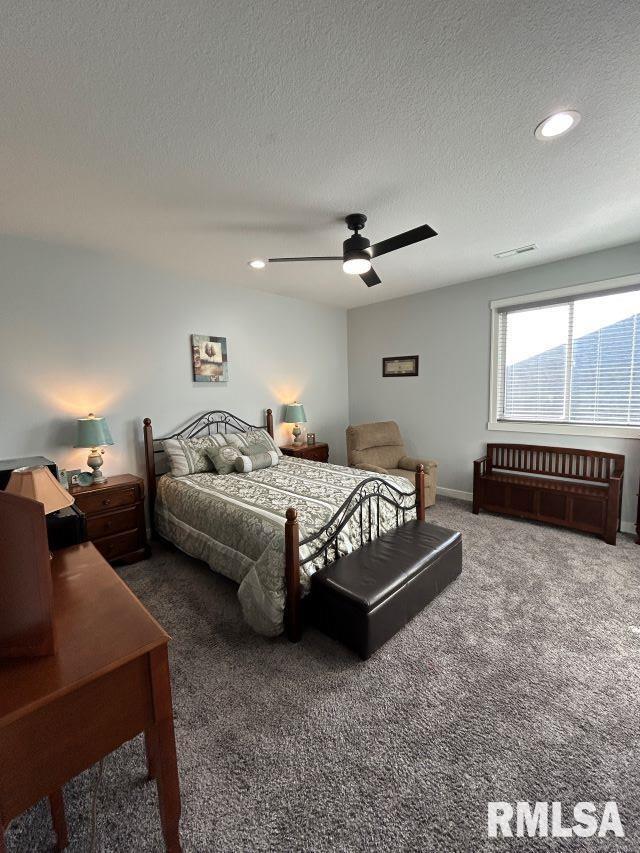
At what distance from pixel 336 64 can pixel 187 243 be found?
203 centimetres

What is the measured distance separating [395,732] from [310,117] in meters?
2.88

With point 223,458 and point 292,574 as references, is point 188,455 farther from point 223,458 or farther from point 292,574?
point 292,574

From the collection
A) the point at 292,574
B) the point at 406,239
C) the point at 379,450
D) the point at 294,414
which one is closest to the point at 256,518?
the point at 292,574

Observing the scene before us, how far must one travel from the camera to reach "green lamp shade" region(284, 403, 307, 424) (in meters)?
4.76

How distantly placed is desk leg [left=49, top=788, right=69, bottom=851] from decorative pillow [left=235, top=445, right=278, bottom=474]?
2.58 meters

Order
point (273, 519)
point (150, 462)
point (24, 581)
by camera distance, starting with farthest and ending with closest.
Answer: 1. point (150, 462)
2. point (273, 519)
3. point (24, 581)

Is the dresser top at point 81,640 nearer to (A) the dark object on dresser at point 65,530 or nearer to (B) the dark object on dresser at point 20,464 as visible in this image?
(A) the dark object on dresser at point 65,530

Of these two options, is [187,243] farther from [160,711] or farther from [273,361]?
[160,711]

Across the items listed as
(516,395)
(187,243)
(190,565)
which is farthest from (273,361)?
(516,395)

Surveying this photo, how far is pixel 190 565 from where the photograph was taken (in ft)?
10.5

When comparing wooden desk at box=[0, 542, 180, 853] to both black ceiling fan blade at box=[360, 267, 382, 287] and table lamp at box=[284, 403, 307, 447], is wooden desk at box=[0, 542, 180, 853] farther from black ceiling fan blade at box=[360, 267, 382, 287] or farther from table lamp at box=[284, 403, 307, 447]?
table lamp at box=[284, 403, 307, 447]

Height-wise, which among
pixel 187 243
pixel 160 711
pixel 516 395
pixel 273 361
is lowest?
pixel 160 711

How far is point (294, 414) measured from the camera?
4.76 metres

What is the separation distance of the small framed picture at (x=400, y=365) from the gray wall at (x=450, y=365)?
79 mm
